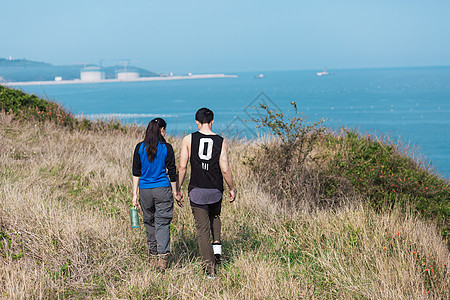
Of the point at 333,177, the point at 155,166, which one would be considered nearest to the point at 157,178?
the point at 155,166

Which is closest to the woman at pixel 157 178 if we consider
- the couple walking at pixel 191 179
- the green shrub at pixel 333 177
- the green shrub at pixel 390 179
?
the couple walking at pixel 191 179

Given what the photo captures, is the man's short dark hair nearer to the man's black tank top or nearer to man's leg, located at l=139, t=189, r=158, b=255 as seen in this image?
the man's black tank top

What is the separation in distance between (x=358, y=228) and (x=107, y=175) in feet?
17.2

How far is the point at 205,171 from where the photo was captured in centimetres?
494

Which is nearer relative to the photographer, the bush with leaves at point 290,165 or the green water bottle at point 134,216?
the green water bottle at point 134,216

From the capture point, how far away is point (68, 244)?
5164mm

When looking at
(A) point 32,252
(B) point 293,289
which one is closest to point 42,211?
(A) point 32,252

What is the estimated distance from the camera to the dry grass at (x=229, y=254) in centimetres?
452

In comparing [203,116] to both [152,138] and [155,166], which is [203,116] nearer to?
[152,138]

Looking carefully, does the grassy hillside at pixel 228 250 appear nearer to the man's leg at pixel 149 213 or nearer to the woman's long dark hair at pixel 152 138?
the man's leg at pixel 149 213

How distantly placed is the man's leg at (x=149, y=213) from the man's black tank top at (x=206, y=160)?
57 cm

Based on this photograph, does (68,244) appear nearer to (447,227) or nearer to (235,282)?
A: (235,282)

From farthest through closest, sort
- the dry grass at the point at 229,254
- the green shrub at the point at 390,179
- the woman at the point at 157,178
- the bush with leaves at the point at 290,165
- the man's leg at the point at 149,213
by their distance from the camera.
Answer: the green shrub at the point at 390,179 → the bush with leaves at the point at 290,165 → the man's leg at the point at 149,213 → the woman at the point at 157,178 → the dry grass at the point at 229,254

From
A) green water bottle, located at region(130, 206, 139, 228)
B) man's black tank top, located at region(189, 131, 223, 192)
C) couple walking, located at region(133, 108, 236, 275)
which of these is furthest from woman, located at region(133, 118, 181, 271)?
man's black tank top, located at region(189, 131, 223, 192)
